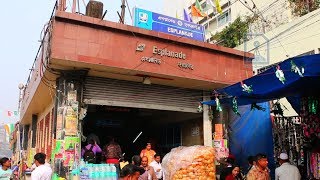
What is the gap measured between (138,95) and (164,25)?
2271mm

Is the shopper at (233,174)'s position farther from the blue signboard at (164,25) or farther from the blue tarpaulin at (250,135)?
the blue signboard at (164,25)

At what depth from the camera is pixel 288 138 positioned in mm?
8688

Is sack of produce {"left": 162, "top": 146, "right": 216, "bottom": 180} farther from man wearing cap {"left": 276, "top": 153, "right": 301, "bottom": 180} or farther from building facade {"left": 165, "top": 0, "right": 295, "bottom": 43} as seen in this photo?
building facade {"left": 165, "top": 0, "right": 295, "bottom": 43}

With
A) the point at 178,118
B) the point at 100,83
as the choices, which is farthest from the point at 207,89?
the point at 100,83

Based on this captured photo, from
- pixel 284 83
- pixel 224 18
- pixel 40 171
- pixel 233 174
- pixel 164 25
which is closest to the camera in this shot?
pixel 284 83

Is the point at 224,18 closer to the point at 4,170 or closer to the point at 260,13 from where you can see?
the point at 260,13

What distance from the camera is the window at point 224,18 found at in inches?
1203

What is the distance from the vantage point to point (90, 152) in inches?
331

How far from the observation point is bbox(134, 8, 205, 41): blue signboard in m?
9.53

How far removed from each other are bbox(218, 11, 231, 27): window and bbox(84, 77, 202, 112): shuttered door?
21.8 meters

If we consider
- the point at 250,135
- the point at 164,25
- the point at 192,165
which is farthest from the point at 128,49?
the point at 250,135

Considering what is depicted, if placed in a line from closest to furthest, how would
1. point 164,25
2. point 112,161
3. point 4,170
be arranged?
1. point 4,170
2. point 112,161
3. point 164,25

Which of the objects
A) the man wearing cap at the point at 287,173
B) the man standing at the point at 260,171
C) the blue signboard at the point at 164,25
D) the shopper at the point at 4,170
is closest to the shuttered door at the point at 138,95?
the blue signboard at the point at 164,25

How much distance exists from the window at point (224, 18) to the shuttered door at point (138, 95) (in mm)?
21785
